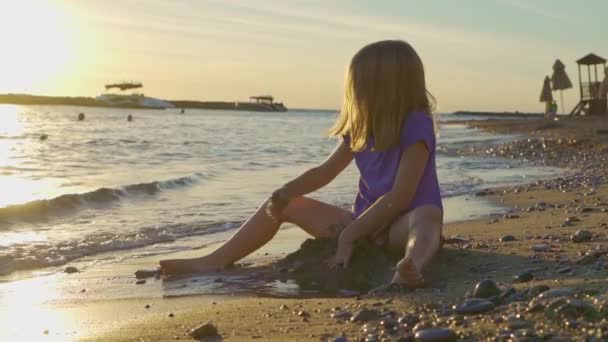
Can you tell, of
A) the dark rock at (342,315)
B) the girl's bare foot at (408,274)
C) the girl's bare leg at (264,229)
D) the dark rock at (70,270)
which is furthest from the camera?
the dark rock at (70,270)

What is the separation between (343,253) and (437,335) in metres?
1.62

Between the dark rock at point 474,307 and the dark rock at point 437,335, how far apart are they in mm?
258

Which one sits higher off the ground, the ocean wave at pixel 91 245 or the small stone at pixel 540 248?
the small stone at pixel 540 248

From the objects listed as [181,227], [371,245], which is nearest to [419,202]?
[371,245]

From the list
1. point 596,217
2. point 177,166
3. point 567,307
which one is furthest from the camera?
point 177,166

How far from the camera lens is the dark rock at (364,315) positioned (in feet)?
9.26

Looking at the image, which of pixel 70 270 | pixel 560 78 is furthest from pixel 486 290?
pixel 560 78

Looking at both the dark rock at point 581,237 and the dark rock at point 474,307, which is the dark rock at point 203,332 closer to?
the dark rock at point 474,307

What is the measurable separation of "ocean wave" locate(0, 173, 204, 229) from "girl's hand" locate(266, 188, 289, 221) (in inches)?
143

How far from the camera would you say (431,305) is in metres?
2.91

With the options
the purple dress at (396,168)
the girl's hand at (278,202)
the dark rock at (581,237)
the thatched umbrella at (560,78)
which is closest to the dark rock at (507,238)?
the dark rock at (581,237)

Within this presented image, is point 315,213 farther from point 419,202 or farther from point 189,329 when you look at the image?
point 189,329

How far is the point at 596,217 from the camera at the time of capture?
234 inches

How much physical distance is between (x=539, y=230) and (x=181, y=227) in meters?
2.99
